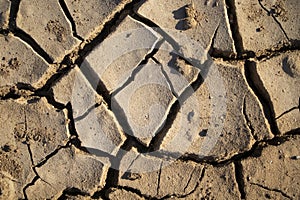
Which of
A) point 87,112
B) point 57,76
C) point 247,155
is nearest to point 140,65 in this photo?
point 87,112

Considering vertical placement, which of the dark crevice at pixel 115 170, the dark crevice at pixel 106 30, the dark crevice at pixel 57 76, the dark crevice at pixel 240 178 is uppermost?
the dark crevice at pixel 106 30

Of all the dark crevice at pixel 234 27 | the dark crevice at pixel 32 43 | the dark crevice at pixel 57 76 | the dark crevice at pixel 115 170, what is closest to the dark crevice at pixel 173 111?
the dark crevice at pixel 115 170

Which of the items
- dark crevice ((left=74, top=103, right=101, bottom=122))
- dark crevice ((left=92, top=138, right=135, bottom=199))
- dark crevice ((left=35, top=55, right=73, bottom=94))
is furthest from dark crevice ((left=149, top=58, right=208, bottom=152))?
dark crevice ((left=35, top=55, right=73, bottom=94))

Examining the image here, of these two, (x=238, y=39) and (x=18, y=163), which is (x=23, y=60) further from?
(x=238, y=39)

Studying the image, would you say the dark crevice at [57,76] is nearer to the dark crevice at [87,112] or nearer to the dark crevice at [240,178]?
the dark crevice at [87,112]

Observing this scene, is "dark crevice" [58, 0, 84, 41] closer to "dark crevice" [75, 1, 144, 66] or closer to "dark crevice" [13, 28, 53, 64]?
"dark crevice" [75, 1, 144, 66]

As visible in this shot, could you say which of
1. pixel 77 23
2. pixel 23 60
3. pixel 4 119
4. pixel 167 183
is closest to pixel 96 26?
pixel 77 23

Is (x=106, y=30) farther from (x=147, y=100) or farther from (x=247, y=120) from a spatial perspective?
(x=247, y=120)
